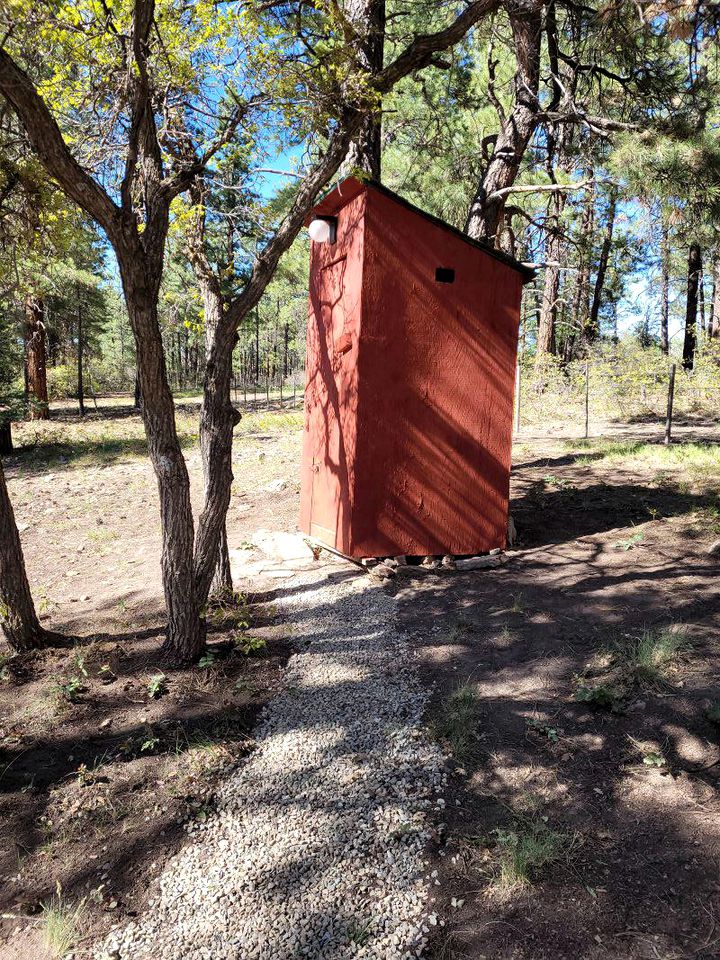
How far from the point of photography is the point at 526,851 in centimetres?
234

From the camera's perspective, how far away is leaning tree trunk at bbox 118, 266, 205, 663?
338 cm

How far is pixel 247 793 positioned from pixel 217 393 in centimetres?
257

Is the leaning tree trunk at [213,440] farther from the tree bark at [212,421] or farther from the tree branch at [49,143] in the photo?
the tree branch at [49,143]

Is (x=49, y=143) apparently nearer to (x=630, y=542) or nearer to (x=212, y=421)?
(x=212, y=421)

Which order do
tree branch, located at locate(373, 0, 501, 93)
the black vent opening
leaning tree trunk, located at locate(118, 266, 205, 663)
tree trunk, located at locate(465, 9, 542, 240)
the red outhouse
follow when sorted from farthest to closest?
tree trunk, located at locate(465, 9, 542, 240)
the black vent opening
the red outhouse
tree branch, located at locate(373, 0, 501, 93)
leaning tree trunk, located at locate(118, 266, 205, 663)

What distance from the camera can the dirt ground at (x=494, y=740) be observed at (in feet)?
7.17

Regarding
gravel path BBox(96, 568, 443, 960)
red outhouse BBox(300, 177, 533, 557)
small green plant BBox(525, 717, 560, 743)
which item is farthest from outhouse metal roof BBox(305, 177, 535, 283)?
small green plant BBox(525, 717, 560, 743)

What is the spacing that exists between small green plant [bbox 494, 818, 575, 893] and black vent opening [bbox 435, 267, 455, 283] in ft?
15.3

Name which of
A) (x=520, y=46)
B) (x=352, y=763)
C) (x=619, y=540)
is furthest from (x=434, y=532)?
(x=520, y=46)

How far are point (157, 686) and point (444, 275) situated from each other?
439cm

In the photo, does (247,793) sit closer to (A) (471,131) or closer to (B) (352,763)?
(B) (352,763)

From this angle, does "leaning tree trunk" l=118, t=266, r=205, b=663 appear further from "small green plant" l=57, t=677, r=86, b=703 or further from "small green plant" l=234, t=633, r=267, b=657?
"small green plant" l=57, t=677, r=86, b=703

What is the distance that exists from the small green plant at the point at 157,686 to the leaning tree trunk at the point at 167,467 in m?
0.21

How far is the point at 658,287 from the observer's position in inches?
959
